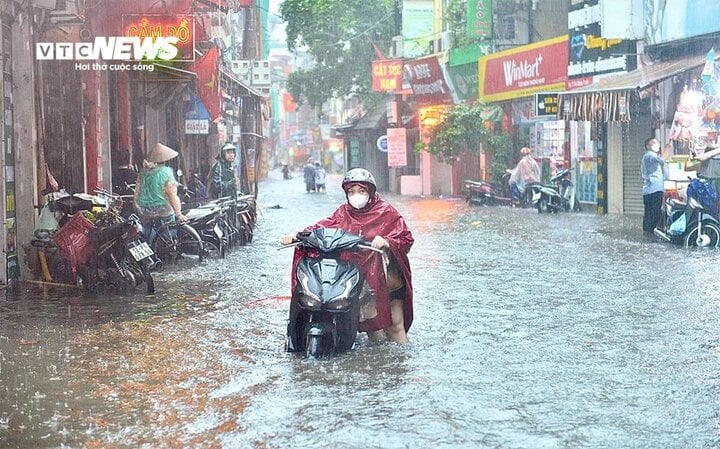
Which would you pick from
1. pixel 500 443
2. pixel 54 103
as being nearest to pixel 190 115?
pixel 54 103

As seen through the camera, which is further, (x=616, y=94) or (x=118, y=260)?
(x=616, y=94)

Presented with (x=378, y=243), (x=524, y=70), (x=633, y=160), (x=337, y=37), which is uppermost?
(x=337, y=37)

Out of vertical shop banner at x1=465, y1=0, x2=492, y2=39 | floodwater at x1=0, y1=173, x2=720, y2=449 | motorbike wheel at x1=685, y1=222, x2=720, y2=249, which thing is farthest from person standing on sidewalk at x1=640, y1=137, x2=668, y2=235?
vertical shop banner at x1=465, y1=0, x2=492, y2=39

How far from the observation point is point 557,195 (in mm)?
25203

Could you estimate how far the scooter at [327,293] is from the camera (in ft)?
23.8

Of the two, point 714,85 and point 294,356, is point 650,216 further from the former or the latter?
point 294,356

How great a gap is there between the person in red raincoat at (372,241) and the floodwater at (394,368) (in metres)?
0.24

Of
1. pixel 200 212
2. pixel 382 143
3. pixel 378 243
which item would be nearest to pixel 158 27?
pixel 200 212

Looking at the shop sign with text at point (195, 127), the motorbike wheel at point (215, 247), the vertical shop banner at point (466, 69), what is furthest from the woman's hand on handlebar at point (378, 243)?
the vertical shop banner at point (466, 69)

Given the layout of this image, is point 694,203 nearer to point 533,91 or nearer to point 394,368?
point 394,368

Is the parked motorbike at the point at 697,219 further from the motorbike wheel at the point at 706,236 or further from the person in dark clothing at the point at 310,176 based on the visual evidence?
the person in dark clothing at the point at 310,176

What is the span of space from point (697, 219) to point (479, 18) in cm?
1901

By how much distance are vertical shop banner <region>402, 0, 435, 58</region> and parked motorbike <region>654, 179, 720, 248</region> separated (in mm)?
26654

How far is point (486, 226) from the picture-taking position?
21078 millimetres
